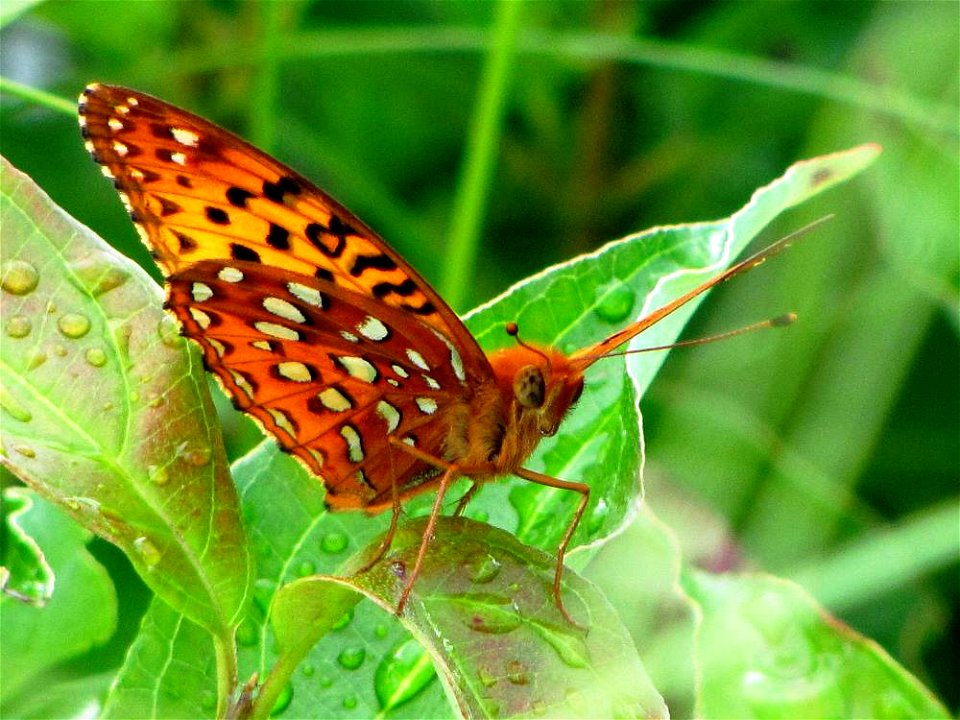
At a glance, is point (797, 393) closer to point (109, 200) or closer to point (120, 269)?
point (120, 269)

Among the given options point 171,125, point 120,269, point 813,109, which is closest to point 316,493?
point 120,269

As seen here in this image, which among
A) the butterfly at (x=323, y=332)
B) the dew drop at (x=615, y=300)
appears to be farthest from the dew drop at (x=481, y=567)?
the dew drop at (x=615, y=300)

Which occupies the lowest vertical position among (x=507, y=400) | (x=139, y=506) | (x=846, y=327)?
(x=139, y=506)

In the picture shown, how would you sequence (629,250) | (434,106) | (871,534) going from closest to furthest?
(629,250) → (871,534) → (434,106)

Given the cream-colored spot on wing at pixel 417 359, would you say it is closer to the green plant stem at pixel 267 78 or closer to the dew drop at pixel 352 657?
the dew drop at pixel 352 657

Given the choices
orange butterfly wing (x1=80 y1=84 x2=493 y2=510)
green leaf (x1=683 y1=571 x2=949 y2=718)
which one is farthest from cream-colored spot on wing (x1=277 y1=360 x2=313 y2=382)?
green leaf (x1=683 y1=571 x2=949 y2=718)

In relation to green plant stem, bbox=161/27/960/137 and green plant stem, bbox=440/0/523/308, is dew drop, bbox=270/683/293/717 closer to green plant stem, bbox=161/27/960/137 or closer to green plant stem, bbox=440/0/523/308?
green plant stem, bbox=440/0/523/308

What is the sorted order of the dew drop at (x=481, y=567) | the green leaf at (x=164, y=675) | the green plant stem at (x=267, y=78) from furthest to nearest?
the green plant stem at (x=267, y=78)
the green leaf at (x=164, y=675)
the dew drop at (x=481, y=567)
